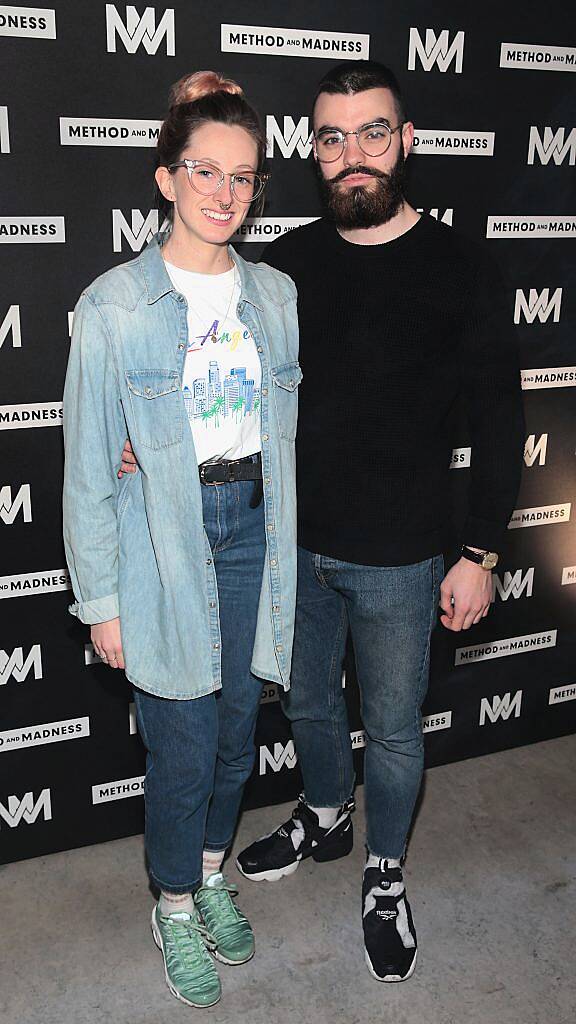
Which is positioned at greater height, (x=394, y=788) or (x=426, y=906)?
(x=394, y=788)

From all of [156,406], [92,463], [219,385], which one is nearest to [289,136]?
[219,385]

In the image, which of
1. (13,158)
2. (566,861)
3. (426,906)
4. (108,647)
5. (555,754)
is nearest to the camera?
(108,647)

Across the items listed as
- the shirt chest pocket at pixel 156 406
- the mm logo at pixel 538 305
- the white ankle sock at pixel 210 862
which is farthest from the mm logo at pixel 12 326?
the mm logo at pixel 538 305

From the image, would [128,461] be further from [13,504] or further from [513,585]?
[513,585]

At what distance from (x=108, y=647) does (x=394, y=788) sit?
769 mm

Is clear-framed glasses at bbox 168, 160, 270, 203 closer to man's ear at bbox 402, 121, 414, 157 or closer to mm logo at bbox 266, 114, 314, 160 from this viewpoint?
man's ear at bbox 402, 121, 414, 157

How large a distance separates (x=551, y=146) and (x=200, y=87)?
1.31 metres

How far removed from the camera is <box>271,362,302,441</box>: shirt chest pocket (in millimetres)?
2066

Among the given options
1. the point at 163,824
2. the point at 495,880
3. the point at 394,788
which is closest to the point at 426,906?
the point at 495,880

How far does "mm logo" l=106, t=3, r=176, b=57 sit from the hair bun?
443 mm

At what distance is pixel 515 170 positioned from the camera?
281 cm

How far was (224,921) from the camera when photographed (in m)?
2.39

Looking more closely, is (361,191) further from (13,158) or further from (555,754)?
(555,754)

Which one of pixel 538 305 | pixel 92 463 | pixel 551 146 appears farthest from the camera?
pixel 538 305
